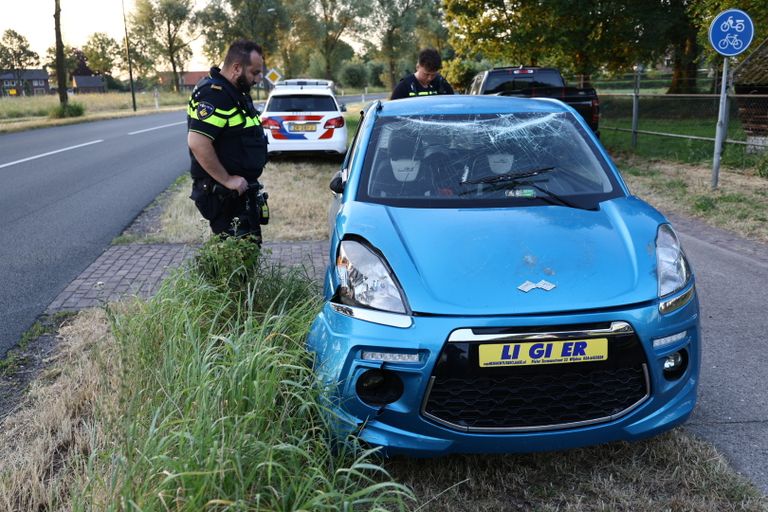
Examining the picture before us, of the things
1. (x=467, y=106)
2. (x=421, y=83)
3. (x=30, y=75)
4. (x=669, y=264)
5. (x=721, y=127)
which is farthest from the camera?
(x=30, y=75)

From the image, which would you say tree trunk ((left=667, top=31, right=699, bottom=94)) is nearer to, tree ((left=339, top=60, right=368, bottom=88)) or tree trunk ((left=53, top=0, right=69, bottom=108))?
tree trunk ((left=53, top=0, right=69, bottom=108))

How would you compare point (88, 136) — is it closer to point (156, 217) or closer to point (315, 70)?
point (156, 217)

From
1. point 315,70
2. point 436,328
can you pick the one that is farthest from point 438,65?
point 315,70

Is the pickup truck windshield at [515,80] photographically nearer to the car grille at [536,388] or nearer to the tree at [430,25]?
the car grille at [536,388]

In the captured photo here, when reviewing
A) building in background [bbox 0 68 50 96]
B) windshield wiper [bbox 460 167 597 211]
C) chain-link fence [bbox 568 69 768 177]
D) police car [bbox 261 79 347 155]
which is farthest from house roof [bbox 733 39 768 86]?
building in background [bbox 0 68 50 96]

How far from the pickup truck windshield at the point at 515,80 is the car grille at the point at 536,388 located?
42.0 feet

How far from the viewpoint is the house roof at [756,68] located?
12.6 m

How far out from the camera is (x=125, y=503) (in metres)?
2.04

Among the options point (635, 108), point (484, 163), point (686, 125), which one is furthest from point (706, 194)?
point (484, 163)

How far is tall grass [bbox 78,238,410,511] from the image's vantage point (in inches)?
82.4

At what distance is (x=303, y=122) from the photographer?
12461 millimetres

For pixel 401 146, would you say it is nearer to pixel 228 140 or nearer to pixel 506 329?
pixel 228 140

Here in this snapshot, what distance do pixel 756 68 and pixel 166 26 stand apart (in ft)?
222

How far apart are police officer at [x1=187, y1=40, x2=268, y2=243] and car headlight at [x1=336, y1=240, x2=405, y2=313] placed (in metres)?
1.52
